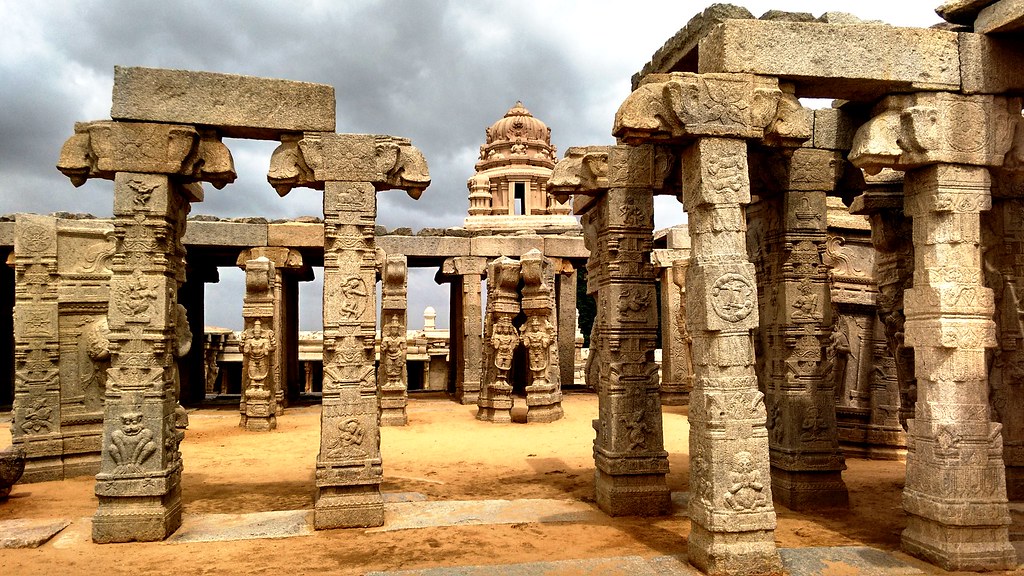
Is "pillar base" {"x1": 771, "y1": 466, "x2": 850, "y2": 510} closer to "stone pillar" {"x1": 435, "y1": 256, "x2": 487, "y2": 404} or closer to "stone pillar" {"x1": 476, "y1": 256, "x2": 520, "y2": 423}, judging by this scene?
"stone pillar" {"x1": 476, "y1": 256, "x2": 520, "y2": 423}

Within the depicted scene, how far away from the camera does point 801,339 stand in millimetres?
7883

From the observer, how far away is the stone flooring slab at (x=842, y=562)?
5.48m

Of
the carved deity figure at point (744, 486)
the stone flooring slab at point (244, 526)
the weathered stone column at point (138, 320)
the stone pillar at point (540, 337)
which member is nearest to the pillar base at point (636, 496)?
the carved deity figure at point (744, 486)

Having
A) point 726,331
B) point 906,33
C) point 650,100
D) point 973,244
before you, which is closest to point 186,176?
point 650,100

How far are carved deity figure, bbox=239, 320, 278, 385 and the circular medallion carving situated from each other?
11.5 meters

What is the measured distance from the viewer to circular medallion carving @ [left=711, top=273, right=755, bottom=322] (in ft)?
17.8

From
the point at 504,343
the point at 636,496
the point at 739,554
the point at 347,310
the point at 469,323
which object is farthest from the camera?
the point at 469,323

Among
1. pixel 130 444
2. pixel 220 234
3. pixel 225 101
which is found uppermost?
pixel 220 234

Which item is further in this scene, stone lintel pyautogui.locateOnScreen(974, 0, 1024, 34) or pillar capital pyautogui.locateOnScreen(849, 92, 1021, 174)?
pillar capital pyautogui.locateOnScreen(849, 92, 1021, 174)

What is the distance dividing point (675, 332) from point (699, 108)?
42.6 ft

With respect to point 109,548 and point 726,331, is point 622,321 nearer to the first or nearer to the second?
point 726,331

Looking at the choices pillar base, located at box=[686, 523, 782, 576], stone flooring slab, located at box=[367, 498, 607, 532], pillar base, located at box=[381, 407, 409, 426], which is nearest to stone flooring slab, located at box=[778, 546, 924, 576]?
pillar base, located at box=[686, 523, 782, 576]

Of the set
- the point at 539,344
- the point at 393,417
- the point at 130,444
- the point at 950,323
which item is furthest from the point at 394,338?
the point at 950,323

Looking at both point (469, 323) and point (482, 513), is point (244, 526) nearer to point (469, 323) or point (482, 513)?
point (482, 513)
